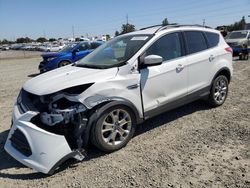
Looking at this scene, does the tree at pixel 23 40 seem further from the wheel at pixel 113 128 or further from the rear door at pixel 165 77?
the wheel at pixel 113 128

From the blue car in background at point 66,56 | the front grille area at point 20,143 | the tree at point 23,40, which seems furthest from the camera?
the tree at point 23,40

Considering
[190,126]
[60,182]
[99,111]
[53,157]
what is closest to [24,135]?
[53,157]

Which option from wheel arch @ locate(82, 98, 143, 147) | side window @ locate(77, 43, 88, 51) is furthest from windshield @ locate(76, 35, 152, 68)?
side window @ locate(77, 43, 88, 51)

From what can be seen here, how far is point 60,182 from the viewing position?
336 centimetres

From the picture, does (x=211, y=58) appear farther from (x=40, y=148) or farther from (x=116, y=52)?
(x=40, y=148)

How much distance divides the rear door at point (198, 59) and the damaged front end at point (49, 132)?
2.39 m

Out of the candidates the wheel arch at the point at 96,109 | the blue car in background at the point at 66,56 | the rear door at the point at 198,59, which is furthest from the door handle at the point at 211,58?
the blue car in background at the point at 66,56

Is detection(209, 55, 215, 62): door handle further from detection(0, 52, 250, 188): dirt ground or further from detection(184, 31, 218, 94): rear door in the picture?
detection(0, 52, 250, 188): dirt ground

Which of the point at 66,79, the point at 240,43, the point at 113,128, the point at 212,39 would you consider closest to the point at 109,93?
the point at 113,128

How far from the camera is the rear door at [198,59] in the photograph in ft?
16.6

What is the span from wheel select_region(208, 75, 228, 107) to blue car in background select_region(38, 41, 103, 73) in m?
7.97

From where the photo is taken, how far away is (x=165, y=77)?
4559 mm

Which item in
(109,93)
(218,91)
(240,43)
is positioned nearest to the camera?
(109,93)

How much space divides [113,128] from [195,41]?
257cm
